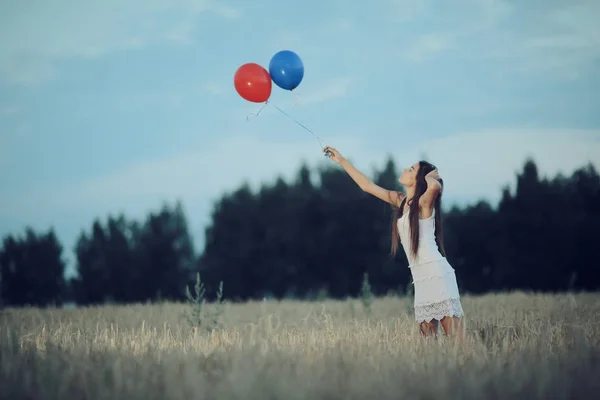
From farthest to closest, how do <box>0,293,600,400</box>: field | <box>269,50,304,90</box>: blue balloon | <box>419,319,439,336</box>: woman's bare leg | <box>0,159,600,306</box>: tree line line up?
<box>0,159,600,306</box>: tree line
<box>269,50,304,90</box>: blue balloon
<box>419,319,439,336</box>: woman's bare leg
<box>0,293,600,400</box>: field

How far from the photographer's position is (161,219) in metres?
44.5

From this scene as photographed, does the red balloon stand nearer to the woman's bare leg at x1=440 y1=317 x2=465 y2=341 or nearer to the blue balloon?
the blue balloon

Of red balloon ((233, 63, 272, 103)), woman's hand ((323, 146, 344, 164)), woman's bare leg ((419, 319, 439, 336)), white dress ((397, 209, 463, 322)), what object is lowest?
woman's bare leg ((419, 319, 439, 336))

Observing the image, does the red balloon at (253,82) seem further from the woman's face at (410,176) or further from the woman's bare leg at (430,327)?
the woman's bare leg at (430,327)

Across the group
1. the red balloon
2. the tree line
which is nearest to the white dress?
the red balloon

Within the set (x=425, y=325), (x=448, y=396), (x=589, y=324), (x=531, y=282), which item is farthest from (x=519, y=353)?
(x=531, y=282)

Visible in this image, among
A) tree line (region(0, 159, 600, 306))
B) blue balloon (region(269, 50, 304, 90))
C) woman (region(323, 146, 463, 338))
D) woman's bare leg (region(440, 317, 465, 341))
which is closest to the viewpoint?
woman's bare leg (region(440, 317, 465, 341))

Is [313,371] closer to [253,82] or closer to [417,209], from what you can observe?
[417,209]

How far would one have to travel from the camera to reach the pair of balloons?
934 cm

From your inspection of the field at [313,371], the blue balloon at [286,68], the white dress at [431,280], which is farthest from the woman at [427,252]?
the blue balloon at [286,68]

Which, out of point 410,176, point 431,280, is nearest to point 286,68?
point 410,176

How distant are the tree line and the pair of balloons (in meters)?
25.7

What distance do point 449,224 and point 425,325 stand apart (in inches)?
1226

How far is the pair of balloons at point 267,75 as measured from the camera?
9.34 m
